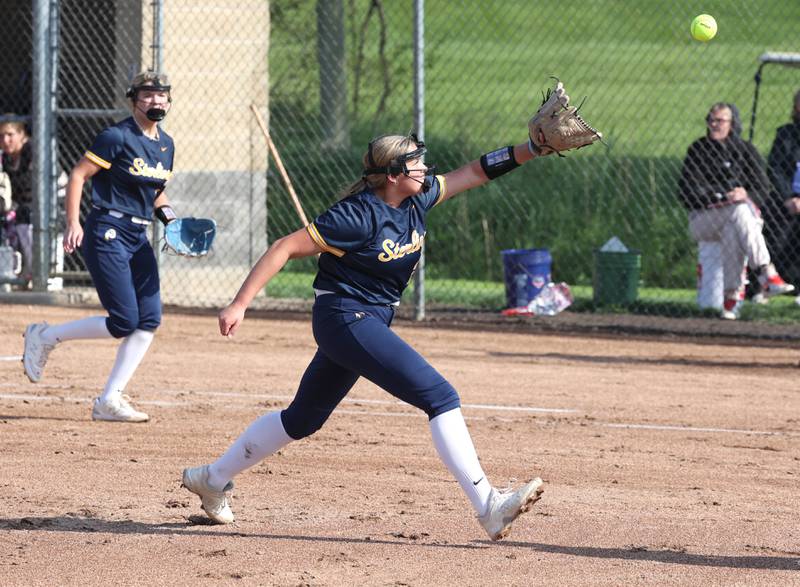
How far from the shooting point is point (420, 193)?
5.74 m

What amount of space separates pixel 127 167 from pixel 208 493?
2.81 m

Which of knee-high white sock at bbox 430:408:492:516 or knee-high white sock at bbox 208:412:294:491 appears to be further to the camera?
knee-high white sock at bbox 208:412:294:491

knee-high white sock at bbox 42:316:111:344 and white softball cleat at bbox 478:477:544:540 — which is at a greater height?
white softball cleat at bbox 478:477:544:540

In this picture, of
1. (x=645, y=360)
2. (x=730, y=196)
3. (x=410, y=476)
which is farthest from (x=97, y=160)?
(x=730, y=196)

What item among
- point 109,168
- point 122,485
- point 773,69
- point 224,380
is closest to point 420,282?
point 224,380

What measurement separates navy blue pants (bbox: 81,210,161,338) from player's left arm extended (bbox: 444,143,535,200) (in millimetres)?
2674

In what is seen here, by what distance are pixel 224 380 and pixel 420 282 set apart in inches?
138

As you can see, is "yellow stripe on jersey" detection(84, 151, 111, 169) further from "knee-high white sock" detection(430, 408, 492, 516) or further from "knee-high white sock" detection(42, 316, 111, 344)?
"knee-high white sock" detection(430, 408, 492, 516)

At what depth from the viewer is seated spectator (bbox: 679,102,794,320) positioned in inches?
493

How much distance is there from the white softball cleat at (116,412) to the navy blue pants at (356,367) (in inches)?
103

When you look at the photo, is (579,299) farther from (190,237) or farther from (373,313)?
(373,313)

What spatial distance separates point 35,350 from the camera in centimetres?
851

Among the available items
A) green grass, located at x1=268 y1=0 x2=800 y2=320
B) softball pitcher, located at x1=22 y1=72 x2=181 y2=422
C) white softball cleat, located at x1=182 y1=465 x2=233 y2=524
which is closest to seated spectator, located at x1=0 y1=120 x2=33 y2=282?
green grass, located at x1=268 y1=0 x2=800 y2=320

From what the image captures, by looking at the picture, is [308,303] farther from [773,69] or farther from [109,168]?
[773,69]
